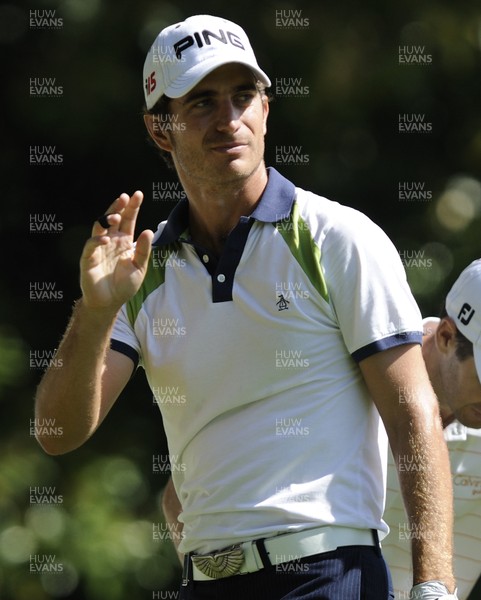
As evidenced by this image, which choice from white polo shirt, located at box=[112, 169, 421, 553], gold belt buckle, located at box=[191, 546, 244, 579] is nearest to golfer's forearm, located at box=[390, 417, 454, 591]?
white polo shirt, located at box=[112, 169, 421, 553]

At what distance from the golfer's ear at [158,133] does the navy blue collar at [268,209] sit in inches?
8.4

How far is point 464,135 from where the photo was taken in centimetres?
819

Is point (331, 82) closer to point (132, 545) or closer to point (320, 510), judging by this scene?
point (132, 545)

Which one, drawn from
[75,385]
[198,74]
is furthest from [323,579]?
[198,74]

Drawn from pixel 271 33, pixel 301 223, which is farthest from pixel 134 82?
pixel 301 223

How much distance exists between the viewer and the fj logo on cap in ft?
15.6

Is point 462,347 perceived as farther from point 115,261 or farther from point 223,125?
point 115,261

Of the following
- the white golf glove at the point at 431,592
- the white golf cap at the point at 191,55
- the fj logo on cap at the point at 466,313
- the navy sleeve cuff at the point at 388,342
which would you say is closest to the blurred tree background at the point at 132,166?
the fj logo on cap at the point at 466,313

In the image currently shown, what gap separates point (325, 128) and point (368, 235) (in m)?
4.36

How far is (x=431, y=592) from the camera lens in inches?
130

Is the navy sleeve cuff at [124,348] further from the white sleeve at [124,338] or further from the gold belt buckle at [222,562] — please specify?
the gold belt buckle at [222,562]

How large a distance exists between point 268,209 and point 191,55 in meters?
0.50

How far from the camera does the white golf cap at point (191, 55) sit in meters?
3.92

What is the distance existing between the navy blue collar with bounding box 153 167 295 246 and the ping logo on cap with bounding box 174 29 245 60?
0.37 metres
